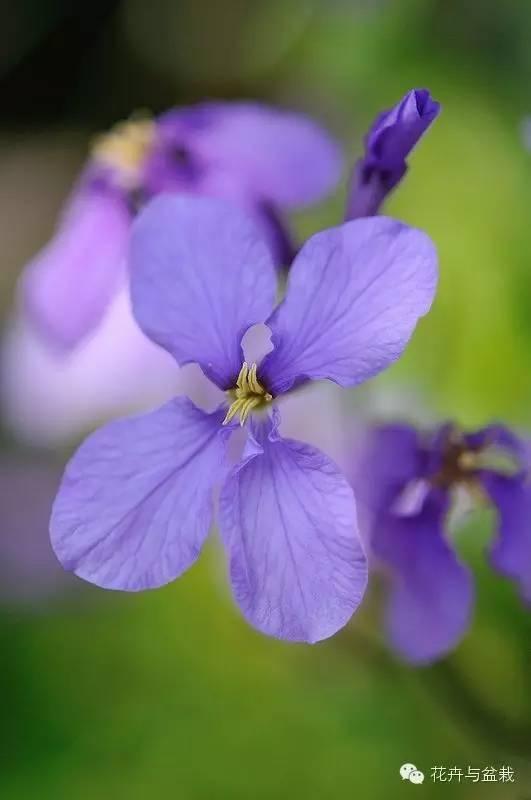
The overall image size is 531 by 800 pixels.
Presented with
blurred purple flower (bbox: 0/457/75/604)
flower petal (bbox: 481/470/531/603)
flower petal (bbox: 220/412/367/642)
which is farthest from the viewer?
blurred purple flower (bbox: 0/457/75/604)

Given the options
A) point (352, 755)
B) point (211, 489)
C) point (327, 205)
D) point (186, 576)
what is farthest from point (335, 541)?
point (327, 205)

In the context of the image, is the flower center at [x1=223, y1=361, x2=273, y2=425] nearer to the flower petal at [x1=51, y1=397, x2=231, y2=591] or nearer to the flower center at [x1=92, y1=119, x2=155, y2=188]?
the flower petal at [x1=51, y1=397, x2=231, y2=591]

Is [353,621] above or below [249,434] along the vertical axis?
below

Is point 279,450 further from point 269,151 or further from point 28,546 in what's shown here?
point 28,546

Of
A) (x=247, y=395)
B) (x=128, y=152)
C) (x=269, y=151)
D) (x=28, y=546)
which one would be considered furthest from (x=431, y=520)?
(x=28, y=546)

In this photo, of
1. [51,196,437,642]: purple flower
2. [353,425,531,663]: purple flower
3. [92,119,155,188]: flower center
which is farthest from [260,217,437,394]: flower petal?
[92,119,155,188]: flower center

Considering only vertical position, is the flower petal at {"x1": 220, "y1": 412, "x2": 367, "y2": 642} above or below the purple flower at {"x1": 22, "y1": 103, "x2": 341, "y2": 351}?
below
